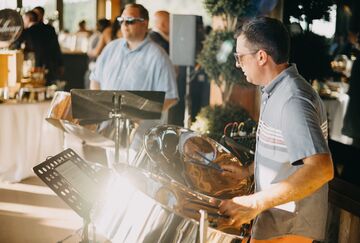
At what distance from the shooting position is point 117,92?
8.09ft

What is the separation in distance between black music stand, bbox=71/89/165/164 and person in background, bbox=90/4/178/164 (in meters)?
0.42

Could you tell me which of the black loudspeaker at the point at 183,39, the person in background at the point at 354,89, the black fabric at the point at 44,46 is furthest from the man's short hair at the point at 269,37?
the black fabric at the point at 44,46

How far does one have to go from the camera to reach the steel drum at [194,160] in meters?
1.60

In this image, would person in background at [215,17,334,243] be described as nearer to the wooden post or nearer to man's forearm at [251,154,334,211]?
man's forearm at [251,154,334,211]

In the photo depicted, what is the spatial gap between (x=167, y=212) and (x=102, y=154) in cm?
387

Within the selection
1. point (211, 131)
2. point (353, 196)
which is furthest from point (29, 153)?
point (353, 196)

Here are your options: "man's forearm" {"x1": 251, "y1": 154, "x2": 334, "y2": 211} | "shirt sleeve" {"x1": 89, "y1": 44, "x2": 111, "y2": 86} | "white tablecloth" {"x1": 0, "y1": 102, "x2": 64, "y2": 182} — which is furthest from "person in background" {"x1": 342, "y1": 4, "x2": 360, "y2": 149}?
"white tablecloth" {"x1": 0, "y1": 102, "x2": 64, "y2": 182}

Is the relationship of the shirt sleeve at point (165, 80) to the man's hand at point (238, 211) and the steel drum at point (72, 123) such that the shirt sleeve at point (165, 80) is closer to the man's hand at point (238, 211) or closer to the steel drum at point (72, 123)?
the steel drum at point (72, 123)

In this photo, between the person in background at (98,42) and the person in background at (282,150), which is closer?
the person in background at (282,150)

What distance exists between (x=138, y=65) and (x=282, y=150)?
1.82 meters

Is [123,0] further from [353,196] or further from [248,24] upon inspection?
[248,24]

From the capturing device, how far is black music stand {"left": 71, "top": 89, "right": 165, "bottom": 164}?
2.47 m

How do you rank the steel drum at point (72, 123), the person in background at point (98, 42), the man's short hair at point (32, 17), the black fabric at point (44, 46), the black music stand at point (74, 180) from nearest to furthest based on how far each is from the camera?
1. the black music stand at point (74, 180)
2. the steel drum at point (72, 123)
3. the black fabric at point (44, 46)
4. the man's short hair at point (32, 17)
5. the person in background at point (98, 42)

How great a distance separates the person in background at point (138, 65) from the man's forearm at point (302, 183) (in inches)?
70.3
